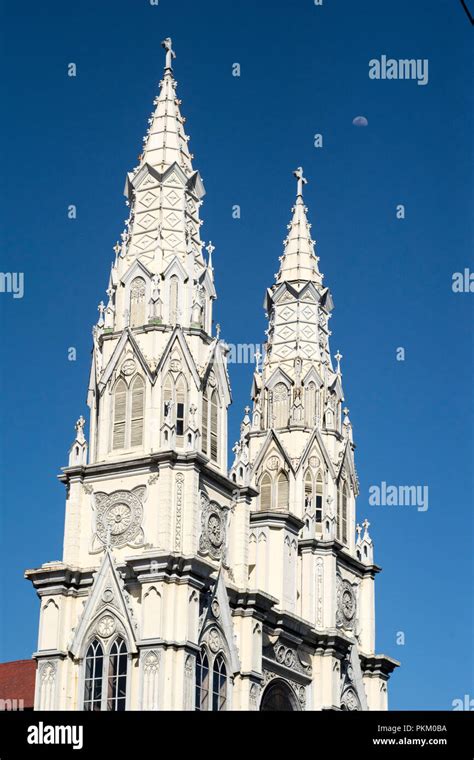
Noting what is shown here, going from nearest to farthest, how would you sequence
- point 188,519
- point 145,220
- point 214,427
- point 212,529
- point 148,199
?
point 188,519, point 212,529, point 214,427, point 145,220, point 148,199

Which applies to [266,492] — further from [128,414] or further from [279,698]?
[128,414]

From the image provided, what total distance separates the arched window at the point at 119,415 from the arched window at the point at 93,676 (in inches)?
269

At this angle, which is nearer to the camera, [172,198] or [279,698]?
[279,698]

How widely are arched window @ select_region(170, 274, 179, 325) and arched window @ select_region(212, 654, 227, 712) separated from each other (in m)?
11.8

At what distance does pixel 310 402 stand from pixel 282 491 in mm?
4227

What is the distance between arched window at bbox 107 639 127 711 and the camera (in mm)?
45594

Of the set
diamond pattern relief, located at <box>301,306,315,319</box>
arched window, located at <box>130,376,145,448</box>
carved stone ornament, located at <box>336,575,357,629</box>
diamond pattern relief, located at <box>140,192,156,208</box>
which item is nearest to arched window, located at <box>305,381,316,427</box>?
diamond pattern relief, located at <box>301,306,315,319</box>

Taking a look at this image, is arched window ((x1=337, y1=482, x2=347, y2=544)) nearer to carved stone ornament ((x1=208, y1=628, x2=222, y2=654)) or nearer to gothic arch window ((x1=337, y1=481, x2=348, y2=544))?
gothic arch window ((x1=337, y1=481, x2=348, y2=544))

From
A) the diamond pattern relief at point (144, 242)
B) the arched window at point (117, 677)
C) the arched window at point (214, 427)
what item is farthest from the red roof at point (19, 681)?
the diamond pattern relief at point (144, 242)

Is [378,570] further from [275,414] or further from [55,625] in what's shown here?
[55,625]

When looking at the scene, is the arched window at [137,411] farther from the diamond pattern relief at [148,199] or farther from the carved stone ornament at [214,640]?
the diamond pattern relief at [148,199]

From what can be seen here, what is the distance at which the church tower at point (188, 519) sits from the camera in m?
46.2

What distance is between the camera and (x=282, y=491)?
194 feet

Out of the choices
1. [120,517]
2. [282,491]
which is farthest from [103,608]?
[282,491]
